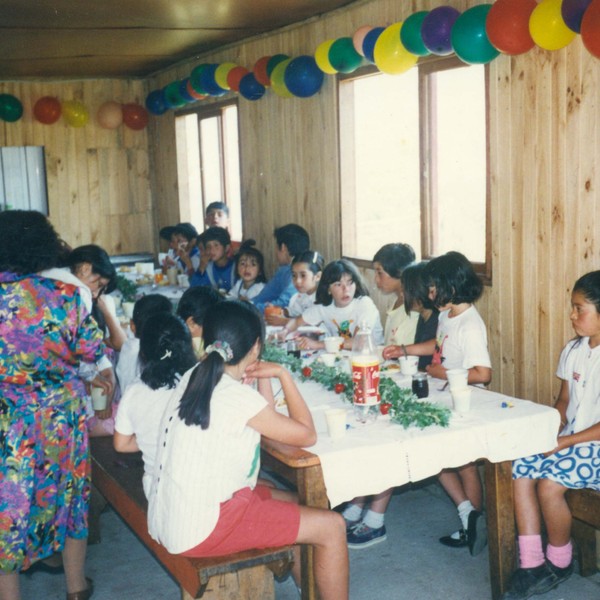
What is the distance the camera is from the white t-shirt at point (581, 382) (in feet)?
11.5

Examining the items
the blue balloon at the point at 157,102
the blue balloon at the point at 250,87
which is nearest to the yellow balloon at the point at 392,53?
the blue balloon at the point at 250,87

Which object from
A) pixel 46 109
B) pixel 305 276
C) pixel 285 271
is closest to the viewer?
pixel 305 276

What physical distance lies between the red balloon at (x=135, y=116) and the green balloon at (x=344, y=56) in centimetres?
486

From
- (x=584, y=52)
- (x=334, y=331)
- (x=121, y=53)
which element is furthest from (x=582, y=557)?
(x=121, y=53)

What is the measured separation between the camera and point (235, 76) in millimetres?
7148

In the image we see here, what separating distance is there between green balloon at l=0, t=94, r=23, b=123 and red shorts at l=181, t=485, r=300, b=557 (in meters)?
7.65

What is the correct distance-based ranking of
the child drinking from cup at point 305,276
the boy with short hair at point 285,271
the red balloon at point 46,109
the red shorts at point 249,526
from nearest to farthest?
the red shorts at point 249,526 < the child drinking from cup at point 305,276 < the boy with short hair at point 285,271 < the red balloon at point 46,109

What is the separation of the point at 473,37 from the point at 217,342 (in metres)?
2.34

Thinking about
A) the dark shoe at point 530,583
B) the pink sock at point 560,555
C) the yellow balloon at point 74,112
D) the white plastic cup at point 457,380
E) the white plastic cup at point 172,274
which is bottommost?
the dark shoe at point 530,583

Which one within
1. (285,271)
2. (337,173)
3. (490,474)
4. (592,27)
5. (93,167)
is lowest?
(490,474)

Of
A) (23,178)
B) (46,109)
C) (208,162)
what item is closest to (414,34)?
(208,162)

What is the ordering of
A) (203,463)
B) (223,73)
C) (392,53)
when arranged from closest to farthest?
(203,463), (392,53), (223,73)

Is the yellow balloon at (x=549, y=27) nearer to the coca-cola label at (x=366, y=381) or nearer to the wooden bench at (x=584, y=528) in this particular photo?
the coca-cola label at (x=366, y=381)

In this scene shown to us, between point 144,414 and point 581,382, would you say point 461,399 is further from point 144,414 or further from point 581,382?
point 144,414
